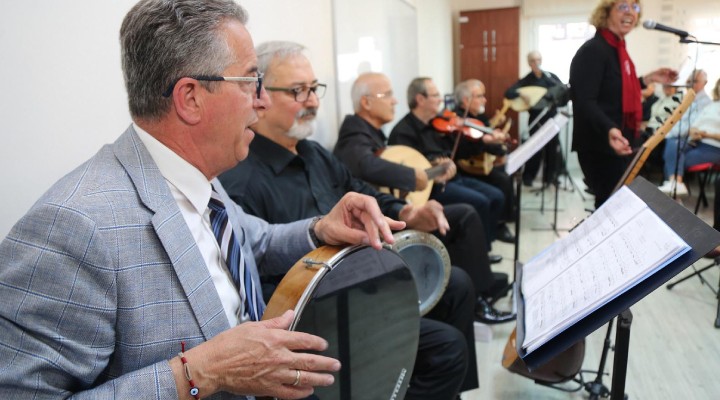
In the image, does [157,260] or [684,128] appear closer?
[157,260]

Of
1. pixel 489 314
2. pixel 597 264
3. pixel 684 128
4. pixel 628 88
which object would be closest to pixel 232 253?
pixel 597 264

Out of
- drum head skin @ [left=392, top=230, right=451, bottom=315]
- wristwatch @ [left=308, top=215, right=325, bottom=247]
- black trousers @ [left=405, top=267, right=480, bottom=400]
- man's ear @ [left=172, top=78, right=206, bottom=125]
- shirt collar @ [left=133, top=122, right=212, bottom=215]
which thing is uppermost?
man's ear @ [left=172, top=78, right=206, bottom=125]

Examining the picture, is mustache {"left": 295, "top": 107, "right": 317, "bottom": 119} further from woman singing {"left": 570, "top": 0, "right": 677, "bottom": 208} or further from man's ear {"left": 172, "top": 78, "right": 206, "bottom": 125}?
woman singing {"left": 570, "top": 0, "right": 677, "bottom": 208}

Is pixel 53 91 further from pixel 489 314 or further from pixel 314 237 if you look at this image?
pixel 489 314

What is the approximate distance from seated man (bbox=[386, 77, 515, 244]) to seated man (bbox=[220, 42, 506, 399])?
4.55ft

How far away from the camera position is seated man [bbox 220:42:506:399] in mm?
1704

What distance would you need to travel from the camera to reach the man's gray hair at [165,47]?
98 centimetres

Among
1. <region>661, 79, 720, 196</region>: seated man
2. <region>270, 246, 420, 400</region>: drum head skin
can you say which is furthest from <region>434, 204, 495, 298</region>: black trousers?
<region>661, 79, 720, 196</region>: seated man

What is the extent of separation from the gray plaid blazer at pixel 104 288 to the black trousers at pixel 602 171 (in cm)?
261

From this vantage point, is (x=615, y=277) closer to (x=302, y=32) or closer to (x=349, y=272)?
(x=349, y=272)

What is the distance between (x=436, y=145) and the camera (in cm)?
384

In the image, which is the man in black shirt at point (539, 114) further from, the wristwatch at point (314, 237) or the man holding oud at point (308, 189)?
the wristwatch at point (314, 237)

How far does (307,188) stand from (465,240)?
103 centimetres

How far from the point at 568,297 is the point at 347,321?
47cm
